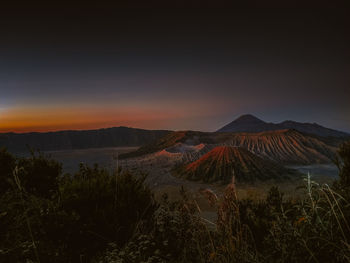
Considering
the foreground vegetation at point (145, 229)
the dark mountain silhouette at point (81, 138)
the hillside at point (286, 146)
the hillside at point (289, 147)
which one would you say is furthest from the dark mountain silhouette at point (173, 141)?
the dark mountain silhouette at point (81, 138)

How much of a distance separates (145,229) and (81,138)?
95284 millimetres

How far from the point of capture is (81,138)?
91312mm

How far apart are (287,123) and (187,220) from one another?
502ft

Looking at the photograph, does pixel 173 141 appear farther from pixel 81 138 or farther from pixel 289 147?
pixel 81 138

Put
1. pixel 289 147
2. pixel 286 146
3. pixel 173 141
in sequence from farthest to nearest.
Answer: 1. pixel 173 141
2. pixel 286 146
3. pixel 289 147

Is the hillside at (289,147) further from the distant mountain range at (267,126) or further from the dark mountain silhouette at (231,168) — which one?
the distant mountain range at (267,126)

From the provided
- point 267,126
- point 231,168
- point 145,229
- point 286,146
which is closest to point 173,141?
point 286,146

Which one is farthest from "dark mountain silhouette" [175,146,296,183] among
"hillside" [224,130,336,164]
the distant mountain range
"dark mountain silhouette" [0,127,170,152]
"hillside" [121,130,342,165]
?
the distant mountain range

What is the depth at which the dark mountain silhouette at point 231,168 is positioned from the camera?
74.3ft

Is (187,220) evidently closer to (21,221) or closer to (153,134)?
(21,221)

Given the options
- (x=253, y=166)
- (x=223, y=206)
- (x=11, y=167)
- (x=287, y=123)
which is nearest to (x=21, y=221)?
(x=223, y=206)

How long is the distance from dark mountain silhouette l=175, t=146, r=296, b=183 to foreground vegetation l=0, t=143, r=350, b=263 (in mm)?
18098

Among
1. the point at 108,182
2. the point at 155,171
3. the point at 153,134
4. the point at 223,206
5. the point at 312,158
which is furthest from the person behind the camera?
the point at 153,134

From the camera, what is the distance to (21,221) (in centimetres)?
341
